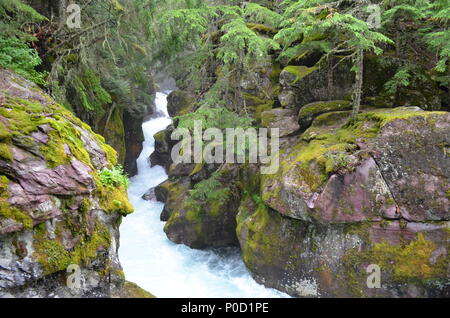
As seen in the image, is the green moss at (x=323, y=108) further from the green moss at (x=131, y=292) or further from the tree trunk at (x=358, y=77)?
the green moss at (x=131, y=292)

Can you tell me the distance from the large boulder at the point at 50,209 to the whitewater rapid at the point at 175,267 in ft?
16.0

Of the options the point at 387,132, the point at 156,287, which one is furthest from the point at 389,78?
the point at 156,287

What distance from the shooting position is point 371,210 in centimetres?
742

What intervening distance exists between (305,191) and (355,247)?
1.92 m

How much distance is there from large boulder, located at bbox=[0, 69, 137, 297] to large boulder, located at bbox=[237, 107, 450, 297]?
5.02m

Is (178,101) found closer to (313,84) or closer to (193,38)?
(193,38)

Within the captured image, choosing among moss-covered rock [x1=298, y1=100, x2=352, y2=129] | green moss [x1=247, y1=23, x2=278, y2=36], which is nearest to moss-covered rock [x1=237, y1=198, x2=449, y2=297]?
moss-covered rock [x1=298, y1=100, x2=352, y2=129]

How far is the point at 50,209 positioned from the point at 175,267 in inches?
276

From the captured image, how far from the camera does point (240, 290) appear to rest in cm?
929

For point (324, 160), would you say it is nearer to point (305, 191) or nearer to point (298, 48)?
point (305, 191)

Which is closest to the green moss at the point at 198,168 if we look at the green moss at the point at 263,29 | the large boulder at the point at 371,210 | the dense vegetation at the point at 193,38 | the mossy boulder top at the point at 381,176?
the dense vegetation at the point at 193,38

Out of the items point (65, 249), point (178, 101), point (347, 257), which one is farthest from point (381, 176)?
point (178, 101)

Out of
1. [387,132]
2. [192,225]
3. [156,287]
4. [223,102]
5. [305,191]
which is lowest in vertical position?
[156,287]

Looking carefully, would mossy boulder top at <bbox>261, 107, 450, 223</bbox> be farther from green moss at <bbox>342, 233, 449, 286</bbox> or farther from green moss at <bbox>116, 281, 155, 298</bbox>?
green moss at <bbox>116, 281, 155, 298</bbox>
